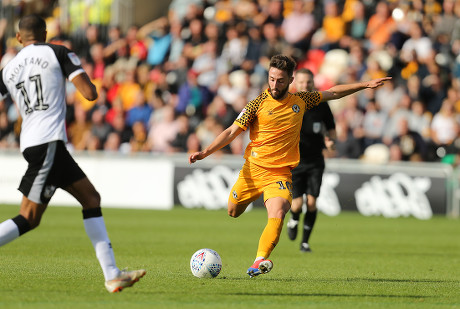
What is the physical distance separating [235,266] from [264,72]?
1262cm

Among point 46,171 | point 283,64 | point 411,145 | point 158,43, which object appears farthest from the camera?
point 158,43

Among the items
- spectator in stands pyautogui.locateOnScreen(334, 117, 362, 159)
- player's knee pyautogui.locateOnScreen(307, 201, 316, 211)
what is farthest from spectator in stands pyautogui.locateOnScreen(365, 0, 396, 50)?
player's knee pyautogui.locateOnScreen(307, 201, 316, 211)

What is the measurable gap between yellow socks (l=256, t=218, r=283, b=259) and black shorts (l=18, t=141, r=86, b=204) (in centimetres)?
219

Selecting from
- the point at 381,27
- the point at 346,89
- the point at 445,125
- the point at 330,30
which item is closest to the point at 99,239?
the point at 346,89

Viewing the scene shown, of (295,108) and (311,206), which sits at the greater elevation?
(295,108)

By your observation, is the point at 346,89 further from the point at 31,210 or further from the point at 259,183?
the point at 31,210

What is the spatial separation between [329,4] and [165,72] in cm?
499

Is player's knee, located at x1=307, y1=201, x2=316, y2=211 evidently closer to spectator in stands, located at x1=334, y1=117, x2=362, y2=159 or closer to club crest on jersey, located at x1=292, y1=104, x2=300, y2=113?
club crest on jersey, located at x1=292, y1=104, x2=300, y2=113

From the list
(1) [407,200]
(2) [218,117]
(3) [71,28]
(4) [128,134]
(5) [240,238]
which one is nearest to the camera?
(5) [240,238]

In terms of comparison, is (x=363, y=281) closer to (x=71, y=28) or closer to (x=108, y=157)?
(x=108, y=157)

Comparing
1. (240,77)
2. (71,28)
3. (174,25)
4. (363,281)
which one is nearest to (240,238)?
(363,281)

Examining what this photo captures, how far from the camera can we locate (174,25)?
1007 inches

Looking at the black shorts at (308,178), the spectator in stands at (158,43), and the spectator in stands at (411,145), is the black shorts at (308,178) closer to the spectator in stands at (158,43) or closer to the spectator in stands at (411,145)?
the spectator in stands at (411,145)

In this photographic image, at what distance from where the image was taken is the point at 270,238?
28.5ft
